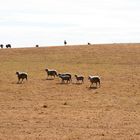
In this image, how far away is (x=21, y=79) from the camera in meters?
45.2

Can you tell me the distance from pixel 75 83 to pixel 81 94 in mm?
6822

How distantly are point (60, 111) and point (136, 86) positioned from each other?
1426 cm

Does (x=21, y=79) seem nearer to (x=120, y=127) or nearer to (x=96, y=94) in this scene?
(x=96, y=94)

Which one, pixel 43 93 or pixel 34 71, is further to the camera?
pixel 34 71

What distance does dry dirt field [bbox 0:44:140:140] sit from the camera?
22.0 metres

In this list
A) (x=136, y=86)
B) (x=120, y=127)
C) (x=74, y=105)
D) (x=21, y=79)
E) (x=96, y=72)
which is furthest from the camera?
(x=96, y=72)

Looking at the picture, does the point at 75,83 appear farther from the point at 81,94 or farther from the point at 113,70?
the point at 113,70

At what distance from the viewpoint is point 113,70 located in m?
53.7

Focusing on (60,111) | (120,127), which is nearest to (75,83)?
(60,111)

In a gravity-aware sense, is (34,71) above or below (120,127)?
above

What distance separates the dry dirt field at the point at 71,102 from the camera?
22016 mm

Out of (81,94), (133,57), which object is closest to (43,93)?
(81,94)

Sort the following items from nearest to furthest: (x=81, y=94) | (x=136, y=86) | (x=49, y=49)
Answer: (x=81, y=94) < (x=136, y=86) < (x=49, y=49)

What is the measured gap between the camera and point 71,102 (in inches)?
1261
